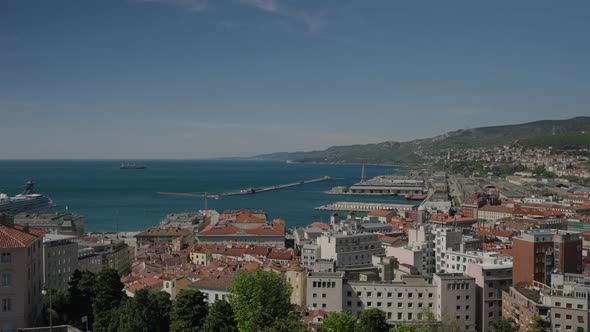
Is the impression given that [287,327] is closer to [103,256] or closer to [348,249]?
[348,249]

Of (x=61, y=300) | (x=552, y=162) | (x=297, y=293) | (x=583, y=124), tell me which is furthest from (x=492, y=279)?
(x=583, y=124)

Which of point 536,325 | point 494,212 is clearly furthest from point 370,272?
point 494,212

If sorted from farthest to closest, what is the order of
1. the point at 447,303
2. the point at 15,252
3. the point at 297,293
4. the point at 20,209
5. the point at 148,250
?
the point at 20,209, the point at 148,250, the point at 297,293, the point at 447,303, the point at 15,252

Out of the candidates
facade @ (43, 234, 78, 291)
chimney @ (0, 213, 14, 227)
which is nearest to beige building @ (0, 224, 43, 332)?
chimney @ (0, 213, 14, 227)

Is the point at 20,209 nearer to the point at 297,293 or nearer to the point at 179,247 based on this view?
the point at 179,247

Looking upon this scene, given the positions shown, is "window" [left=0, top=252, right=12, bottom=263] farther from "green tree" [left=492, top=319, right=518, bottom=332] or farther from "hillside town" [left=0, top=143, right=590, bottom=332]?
"green tree" [left=492, top=319, right=518, bottom=332]

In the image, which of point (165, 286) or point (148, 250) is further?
point (148, 250)
